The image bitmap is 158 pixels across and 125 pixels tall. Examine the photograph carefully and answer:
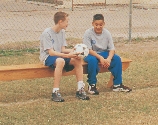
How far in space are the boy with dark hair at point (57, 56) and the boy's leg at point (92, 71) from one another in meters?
0.21

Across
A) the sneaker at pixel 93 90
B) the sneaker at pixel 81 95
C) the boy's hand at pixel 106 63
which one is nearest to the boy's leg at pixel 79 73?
the sneaker at pixel 81 95

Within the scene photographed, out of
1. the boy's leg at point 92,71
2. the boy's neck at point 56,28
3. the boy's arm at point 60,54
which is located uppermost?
the boy's neck at point 56,28

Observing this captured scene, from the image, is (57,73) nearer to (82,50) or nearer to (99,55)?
(82,50)

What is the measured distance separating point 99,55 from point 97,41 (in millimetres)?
220

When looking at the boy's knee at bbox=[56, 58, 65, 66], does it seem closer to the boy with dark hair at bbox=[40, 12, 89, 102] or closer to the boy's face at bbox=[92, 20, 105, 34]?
the boy with dark hair at bbox=[40, 12, 89, 102]

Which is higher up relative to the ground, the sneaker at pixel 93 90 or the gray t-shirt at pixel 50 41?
the gray t-shirt at pixel 50 41

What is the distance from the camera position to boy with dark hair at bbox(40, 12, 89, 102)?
6.13 metres

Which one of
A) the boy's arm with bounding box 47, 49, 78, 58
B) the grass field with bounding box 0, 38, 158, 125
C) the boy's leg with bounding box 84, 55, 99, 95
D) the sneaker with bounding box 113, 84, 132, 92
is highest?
the boy's arm with bounding box 47, 49, 78, 58

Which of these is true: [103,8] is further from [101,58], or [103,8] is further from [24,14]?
[101,58]

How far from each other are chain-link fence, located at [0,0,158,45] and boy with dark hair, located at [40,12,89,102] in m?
4.31

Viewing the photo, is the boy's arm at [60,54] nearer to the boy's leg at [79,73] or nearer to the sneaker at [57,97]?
the boy's leg at [79,73]

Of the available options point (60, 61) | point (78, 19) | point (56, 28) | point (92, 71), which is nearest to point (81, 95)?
point (92, 71)

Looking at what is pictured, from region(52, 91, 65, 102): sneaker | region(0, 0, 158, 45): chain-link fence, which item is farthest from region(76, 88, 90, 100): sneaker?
region(0, 0, 158, 45): chain-link fence

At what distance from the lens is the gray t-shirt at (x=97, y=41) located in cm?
661
